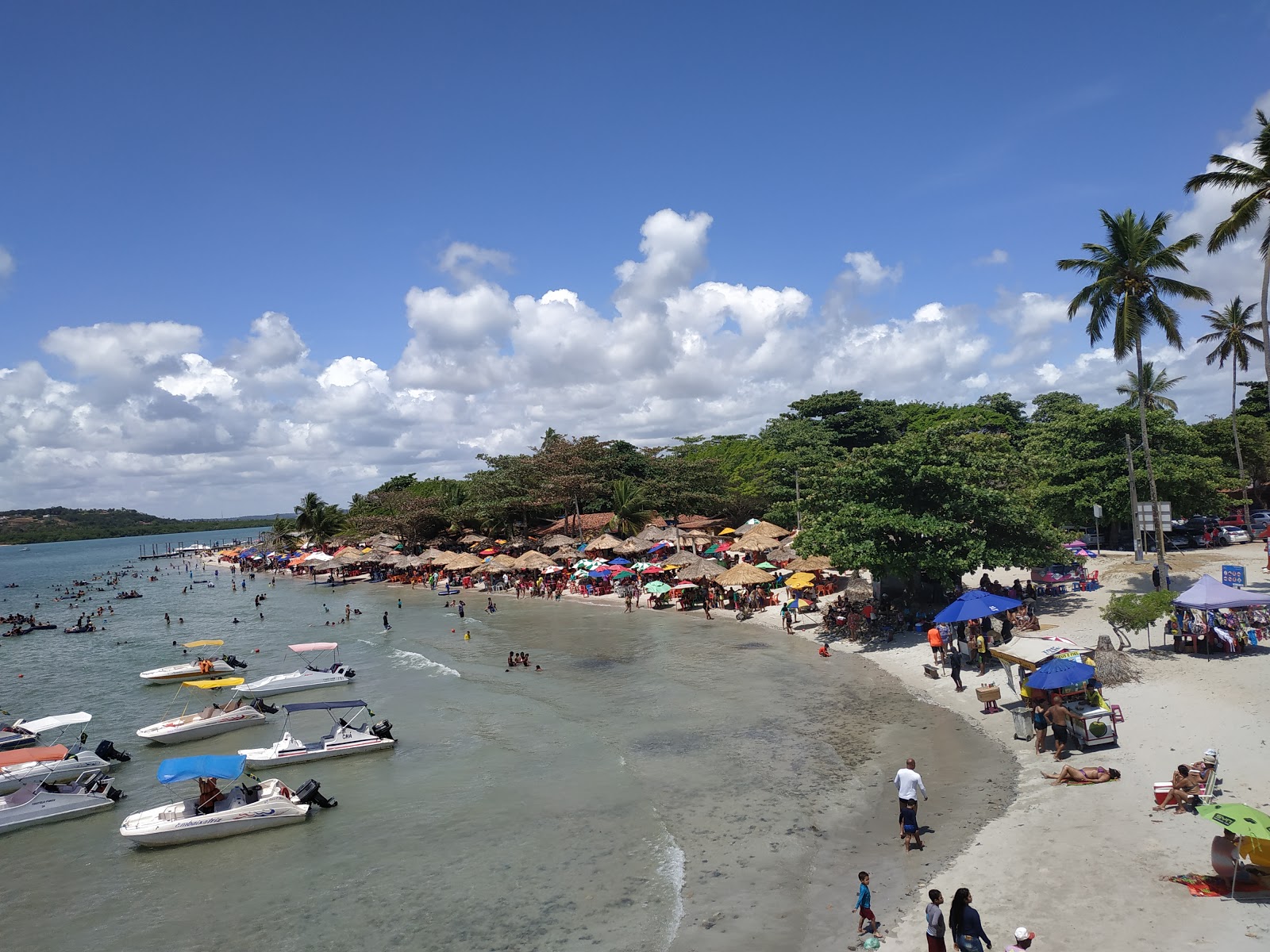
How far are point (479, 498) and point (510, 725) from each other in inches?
1577

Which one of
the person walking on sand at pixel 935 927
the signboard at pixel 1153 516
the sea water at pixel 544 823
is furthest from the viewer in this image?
the signboard at pixel 1153 516

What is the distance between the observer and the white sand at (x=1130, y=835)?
802cm

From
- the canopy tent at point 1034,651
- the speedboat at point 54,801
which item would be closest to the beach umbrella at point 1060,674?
the canopy tent at point 1034,651

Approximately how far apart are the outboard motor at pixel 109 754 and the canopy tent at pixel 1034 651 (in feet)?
75.9

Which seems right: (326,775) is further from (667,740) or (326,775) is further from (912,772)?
(912,772)

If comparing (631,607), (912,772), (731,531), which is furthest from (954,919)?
(731,531)

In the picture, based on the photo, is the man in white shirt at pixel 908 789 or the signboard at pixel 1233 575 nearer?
the man in white shirt at pixel 908 789

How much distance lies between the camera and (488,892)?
11.2 metres

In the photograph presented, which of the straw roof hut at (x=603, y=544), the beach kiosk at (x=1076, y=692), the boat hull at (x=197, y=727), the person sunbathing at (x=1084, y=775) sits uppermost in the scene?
the straw roof hut at (x=603, y=544)

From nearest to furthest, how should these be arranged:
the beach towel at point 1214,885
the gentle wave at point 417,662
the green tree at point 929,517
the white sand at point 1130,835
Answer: the white sand at point 1130,835 < the beach towel at point 1214,885 < the green tree at point 929,517 < the gentle wave at point 417,662

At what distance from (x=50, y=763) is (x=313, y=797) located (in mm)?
8607

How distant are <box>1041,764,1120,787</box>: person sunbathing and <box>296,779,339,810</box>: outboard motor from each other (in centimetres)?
1448

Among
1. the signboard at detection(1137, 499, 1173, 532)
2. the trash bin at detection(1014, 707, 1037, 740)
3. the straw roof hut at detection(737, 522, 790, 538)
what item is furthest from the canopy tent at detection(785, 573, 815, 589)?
the trash bin at detection(1014, 707, 1037, 740)

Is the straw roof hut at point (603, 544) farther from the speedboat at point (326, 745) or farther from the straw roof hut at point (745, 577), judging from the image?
the speedboat at point (326, 745)
